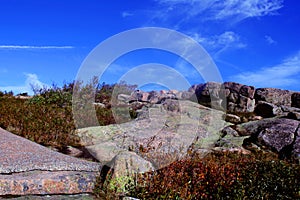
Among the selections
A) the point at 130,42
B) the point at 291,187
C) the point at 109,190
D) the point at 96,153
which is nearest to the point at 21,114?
A: the point at 96,153

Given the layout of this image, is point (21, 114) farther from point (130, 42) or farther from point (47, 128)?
point (130, 42)

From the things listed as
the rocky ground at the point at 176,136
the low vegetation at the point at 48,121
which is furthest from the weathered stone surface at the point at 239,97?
the low vegetation at the point at 48,121

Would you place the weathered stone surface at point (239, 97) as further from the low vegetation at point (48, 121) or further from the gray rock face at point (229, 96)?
the low vegetation at point (48, 121)

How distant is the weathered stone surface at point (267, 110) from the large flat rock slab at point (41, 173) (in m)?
18.8

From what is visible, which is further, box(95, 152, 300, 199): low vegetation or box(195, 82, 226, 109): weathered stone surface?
box(195, 82, 226, 109): weathered stone surface

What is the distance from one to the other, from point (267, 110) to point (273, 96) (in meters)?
4.74

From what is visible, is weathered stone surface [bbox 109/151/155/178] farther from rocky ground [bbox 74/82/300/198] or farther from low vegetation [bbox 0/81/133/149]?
low vegetation [bbox 0/81/133/149]

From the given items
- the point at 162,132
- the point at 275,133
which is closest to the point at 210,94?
the point at 275,133

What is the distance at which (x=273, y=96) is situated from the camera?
99.0ft

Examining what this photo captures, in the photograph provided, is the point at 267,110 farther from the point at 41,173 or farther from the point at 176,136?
the point at 41,173

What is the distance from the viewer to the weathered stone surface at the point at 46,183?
771 centimetres

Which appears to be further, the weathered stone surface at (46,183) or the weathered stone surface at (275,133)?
the weathered stone surface at (275,133)

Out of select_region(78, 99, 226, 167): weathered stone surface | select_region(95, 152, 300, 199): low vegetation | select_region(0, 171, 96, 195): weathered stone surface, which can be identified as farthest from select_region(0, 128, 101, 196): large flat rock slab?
select_region(78, 99, 226, 167): weathered stone surface

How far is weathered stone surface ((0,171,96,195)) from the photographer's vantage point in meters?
7.71
